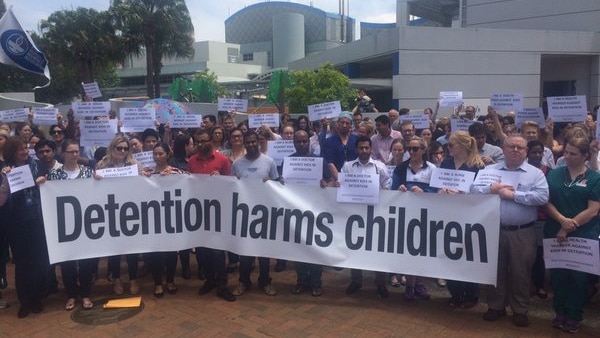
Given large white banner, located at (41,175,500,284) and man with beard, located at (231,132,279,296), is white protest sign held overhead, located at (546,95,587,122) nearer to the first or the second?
large white banner, located at (41,175,500,284)

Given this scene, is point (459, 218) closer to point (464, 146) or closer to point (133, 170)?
point (464, 146)

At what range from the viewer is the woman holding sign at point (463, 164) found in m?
5.19

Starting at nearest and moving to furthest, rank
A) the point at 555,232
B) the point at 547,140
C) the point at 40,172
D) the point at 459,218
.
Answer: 1. the point at 555,232
2. the point at 459,218
3. the point at 40,172
4. the point at 547,140

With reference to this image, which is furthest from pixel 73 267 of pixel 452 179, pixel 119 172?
pixel 452 179

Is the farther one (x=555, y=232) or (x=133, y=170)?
(x=133, y=170)

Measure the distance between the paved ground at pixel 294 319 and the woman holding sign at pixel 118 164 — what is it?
0.63ft

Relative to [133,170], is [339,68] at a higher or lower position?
A: higher

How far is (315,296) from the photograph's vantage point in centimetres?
577

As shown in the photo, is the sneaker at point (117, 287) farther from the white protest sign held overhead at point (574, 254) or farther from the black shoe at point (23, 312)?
the white protest sign held overhead at point (574, 254)

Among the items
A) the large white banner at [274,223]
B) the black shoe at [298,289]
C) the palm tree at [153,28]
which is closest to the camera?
the large white banner at [274,223]

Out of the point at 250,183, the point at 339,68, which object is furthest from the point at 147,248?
the point at 339,68

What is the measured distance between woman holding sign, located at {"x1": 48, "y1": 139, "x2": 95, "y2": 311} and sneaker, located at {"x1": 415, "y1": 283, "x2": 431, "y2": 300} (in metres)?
3.65

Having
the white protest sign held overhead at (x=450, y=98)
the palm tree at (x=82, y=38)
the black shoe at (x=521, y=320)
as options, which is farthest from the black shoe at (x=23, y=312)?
the palm tree at (x=82, y=38)

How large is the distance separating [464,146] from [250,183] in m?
2.38
